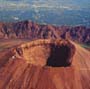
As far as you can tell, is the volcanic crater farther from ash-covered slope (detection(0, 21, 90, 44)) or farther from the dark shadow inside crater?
ash-covered slope (detection(0, 21, 90, 44))

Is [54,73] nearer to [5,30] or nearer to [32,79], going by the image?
[32,79]

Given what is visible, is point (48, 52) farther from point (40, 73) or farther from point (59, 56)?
point (40, 73)

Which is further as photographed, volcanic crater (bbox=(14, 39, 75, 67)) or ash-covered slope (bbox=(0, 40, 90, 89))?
volcanic crater (bbox=(14, 39, 75, 67))

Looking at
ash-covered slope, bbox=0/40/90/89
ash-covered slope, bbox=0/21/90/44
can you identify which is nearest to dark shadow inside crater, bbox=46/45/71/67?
ash-covered slope, bbox=0/40/90/89

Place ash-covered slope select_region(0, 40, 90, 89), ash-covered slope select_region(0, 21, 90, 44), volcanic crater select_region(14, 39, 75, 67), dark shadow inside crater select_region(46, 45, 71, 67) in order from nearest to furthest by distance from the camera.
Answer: ash-covered slope select_region(0, 40, 90, 89) → volcanic crater select_region(14, 39, 75, 67) → dark shadow inside crater select_region(46, 45, 71, 67) → ash-covered slope select_region(0, 21, 90, 44)

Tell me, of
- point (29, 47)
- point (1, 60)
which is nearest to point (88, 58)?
point (29, 47)

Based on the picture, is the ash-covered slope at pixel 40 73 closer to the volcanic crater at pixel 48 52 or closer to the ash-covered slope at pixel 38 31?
the volcanic crater at pixel 48 52

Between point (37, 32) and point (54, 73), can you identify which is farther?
point (37, 32)
